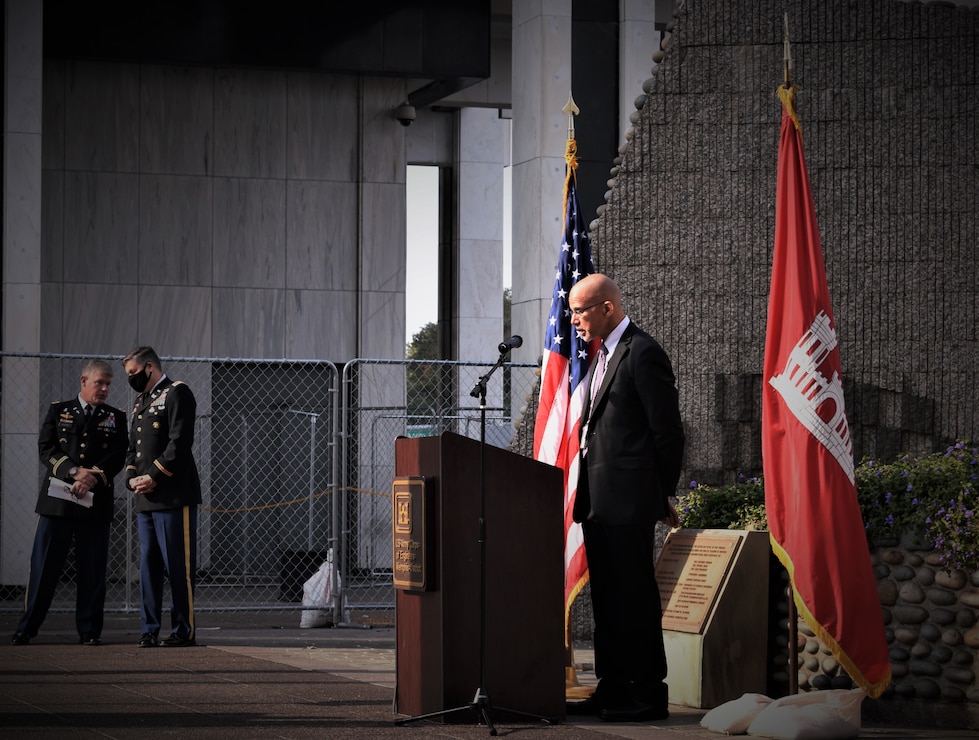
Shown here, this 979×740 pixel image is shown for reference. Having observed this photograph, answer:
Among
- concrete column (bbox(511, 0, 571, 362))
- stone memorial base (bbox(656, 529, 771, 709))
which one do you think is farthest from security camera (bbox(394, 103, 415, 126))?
stone memorial base (bbox(656, 529, 771, 709))

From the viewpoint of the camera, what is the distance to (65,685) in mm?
8070

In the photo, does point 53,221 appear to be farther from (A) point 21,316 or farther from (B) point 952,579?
(B) point 952,579

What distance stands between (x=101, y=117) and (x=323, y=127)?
283cm

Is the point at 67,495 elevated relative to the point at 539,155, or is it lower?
lower

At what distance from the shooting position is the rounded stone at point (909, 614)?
7164 millimetres

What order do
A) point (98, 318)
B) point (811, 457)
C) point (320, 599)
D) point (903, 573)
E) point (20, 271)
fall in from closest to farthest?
point (811, 457)
point (903, 573)
point (320, 599)
point (20, 271)
point (98, 318)

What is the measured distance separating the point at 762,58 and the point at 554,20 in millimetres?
6359

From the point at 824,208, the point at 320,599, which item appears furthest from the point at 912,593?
the point at 320,599

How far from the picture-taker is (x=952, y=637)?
7020mm

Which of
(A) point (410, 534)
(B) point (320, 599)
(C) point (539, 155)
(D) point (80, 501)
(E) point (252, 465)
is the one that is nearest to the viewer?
(A) point (410, 534)

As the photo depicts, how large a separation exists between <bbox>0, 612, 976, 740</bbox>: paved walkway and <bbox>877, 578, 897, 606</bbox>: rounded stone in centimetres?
62

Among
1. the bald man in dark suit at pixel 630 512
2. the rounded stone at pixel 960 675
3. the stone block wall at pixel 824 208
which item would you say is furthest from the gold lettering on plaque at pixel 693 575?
the stone block wall at pixel 824 208

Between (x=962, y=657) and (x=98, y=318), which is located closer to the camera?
(x=962, y=657)

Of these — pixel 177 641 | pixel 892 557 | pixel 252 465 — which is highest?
pixel 252 465
